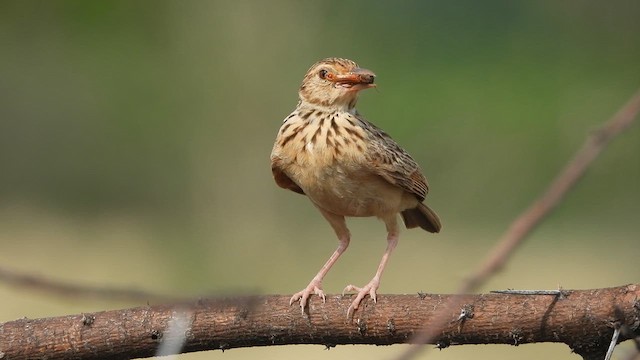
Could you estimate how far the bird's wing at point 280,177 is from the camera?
6.73 feet

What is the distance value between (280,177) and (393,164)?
216 millimetres

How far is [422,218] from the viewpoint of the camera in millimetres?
2326

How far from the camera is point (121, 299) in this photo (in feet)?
1.89

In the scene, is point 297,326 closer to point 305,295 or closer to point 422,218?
point 305,295

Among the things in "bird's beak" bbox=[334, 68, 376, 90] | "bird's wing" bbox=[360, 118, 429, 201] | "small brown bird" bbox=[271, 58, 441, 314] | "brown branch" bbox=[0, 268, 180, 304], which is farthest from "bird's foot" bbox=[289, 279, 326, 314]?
"brown branch" bbox=[0, 268, 180, 304]

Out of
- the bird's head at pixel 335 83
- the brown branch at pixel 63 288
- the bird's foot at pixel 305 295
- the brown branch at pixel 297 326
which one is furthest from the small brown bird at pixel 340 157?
the brown branch at pixel 63 288

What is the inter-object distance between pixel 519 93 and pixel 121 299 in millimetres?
5405

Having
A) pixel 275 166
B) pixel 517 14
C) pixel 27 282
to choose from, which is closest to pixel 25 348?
pixel 275 166

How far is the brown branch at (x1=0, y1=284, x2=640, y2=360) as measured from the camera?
4.86 feet

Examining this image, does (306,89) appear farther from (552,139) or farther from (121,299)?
(552,139)

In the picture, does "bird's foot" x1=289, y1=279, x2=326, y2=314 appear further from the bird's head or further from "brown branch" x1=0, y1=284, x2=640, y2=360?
the bird's head

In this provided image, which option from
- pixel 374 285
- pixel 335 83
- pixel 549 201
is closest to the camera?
pixel 549 201

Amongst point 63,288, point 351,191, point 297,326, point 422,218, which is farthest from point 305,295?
point 63,288

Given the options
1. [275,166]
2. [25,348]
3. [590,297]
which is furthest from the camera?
[275,166]
